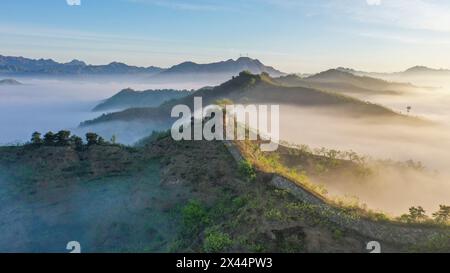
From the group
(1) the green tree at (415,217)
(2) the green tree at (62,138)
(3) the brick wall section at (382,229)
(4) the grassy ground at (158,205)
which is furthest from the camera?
(2) the green tree at (62,138)

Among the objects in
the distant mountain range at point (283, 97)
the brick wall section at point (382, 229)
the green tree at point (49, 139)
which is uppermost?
the distant mountain range at point (283, 97)

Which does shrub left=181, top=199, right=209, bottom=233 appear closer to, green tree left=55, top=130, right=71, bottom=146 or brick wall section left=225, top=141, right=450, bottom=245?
brick wall section left=225, top=141, right=450, bottom=245

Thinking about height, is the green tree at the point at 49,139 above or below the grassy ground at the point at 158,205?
above

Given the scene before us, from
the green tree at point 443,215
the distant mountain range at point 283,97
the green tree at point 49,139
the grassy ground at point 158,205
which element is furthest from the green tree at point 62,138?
the distant mountain range at point 283,97

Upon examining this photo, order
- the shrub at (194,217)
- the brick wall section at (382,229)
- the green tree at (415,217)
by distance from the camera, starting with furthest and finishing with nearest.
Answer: the shrub at (194,217) < the green tree at (415,217) < the brick wall section at (382,229)

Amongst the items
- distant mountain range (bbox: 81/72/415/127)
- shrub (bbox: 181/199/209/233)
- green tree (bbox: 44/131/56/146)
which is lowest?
shrub (bbox: 181/199/209/233)

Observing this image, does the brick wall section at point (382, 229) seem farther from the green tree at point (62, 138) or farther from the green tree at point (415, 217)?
the green tree at point (62, 138)

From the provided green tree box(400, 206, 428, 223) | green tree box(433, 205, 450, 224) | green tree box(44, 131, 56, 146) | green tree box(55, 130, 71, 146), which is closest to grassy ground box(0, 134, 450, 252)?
green tree box(44, 131, 56, 146)

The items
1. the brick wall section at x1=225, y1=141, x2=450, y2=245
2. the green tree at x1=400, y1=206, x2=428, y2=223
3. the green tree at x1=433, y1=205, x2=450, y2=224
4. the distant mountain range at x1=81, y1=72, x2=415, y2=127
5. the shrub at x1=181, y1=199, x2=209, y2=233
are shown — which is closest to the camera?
the brick wall section at x1=225, y1=141, x2=450, y2=245

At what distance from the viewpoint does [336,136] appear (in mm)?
106125
